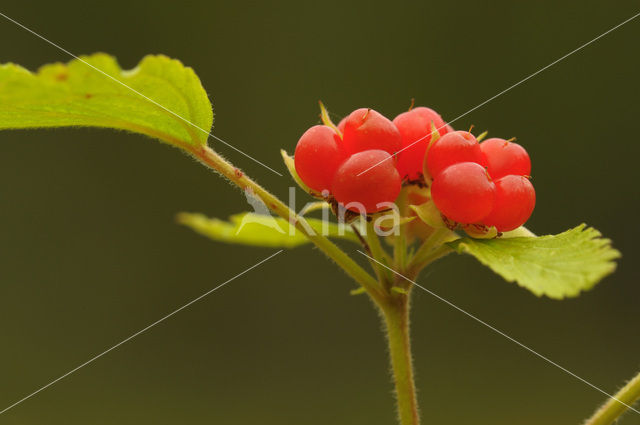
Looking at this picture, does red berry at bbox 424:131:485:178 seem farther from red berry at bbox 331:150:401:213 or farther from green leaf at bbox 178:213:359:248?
green leaf at bbox 178:213:359:248

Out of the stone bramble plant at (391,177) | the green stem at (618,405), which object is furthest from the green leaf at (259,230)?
the green stem at (618,405)

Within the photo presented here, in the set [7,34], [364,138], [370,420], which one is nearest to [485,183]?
[364,138]

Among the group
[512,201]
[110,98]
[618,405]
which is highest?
[110,98]

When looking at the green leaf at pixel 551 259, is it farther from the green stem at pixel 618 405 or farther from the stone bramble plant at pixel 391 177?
the green stem at pixel 618 405

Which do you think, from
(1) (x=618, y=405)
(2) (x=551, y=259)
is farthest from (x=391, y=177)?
(1) (x=618, y=405)

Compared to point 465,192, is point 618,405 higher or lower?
lower

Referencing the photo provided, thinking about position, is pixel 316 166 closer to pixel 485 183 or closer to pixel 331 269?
pixel 485 183

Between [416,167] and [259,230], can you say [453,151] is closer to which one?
[416,167]
